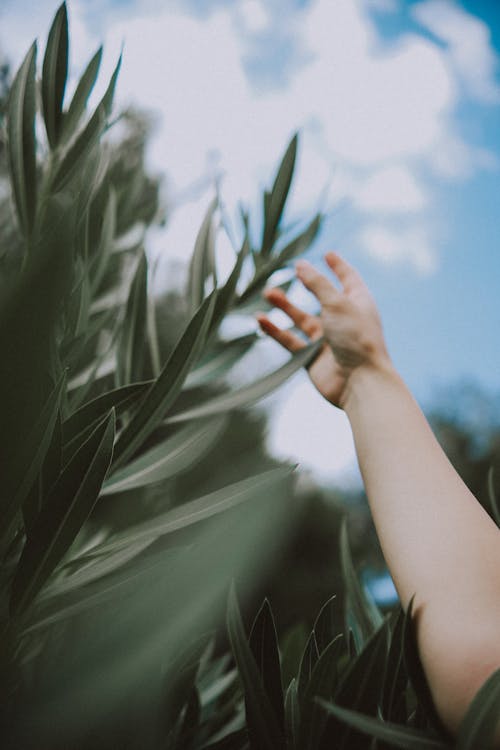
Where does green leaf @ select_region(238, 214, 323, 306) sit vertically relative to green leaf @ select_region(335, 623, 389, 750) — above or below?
above

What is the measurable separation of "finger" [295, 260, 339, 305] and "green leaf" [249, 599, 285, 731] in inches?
17.4

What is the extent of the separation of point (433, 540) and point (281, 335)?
1.39ft

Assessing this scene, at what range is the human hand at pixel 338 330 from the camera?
779 millimetres

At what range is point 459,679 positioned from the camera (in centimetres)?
47

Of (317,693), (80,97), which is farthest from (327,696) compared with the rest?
(80,97)

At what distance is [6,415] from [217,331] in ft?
1.40

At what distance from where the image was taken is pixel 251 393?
644 mm

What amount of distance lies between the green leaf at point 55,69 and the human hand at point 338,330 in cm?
32

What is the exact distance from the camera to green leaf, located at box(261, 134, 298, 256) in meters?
0.80

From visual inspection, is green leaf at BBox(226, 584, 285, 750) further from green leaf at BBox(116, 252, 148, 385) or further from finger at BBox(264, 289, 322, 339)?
finger at BBox(264, 289, 322, 339)

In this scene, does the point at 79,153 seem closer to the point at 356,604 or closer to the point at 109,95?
the point at 109,95

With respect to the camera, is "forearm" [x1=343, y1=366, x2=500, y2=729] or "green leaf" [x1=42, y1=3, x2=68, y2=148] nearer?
"forearm" [x1=343, y1=366, x2=500, y2=729]

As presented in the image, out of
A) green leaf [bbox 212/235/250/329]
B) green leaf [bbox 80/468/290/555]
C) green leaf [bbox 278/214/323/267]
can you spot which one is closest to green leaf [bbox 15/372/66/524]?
green leaf [bbox 80/468/290/555]

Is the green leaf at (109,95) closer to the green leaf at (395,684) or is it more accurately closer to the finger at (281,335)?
the finger at (281,335)
